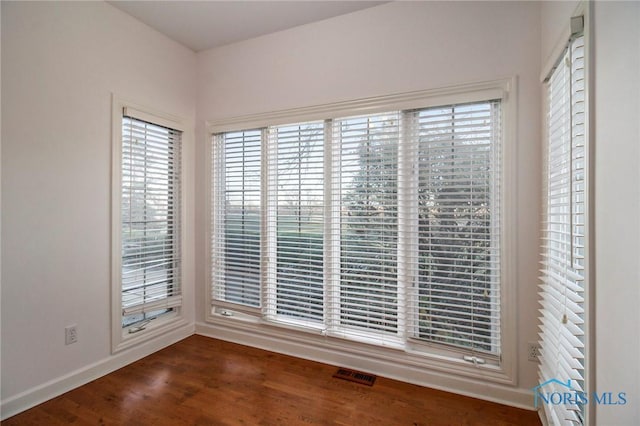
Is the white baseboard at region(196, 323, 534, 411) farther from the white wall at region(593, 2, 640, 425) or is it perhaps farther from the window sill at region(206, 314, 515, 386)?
the white wall at region(593, 2, 640, 425)

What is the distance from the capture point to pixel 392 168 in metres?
2.37

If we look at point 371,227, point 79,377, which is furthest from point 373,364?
point 79,377

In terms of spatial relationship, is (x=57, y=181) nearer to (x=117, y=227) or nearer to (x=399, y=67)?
(x=117, y=227)

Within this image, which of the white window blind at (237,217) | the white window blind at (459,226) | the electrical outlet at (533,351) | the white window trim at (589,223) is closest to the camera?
the white window trim at (589,223)

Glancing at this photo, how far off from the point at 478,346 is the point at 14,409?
2.98 meters

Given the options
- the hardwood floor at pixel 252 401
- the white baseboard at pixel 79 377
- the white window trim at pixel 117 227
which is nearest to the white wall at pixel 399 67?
the white baseboard at pixel 79 377

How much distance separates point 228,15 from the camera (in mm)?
2582

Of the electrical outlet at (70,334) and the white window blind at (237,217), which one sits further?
the white window blind at (237,217)

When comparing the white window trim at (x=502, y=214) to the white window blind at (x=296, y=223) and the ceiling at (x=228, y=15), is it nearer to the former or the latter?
the white window blind at (x=296, y=223)

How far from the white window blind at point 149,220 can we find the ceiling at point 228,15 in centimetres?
87

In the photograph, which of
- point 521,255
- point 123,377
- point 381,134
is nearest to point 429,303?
point 521,255

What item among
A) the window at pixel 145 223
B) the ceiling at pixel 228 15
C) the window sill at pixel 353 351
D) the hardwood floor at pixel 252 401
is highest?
the ceiling at pixel 228 15

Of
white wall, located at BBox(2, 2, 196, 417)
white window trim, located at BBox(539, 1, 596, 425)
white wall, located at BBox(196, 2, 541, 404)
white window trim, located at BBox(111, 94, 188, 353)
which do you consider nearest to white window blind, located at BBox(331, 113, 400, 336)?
white wall, located at BBox(196, 2, 541, 404)

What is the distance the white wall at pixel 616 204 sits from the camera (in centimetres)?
96
